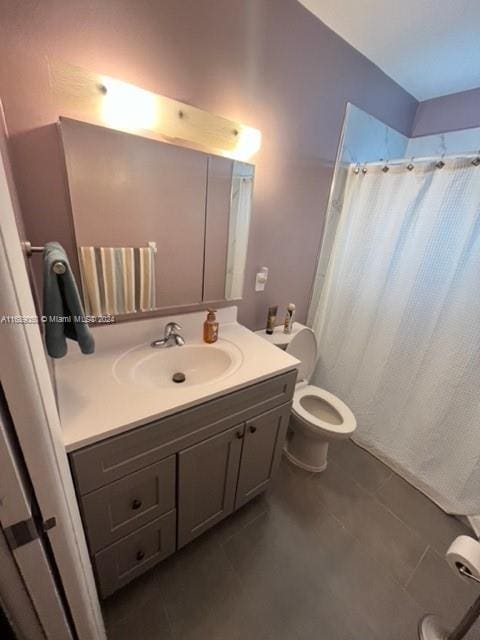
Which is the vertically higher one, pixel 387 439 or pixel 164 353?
pixel 164 353

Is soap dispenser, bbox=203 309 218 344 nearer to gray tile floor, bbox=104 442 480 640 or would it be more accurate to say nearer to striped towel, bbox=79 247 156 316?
striped towel, bbox=79 247 156 316

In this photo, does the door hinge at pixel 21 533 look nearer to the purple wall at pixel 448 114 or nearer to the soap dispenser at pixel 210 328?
the soap dispenser at pixel 210 328

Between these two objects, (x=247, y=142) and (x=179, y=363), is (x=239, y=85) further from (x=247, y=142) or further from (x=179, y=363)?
(x=179, y=363)

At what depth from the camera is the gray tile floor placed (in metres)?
1.02

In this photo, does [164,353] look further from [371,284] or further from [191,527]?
[371,284]

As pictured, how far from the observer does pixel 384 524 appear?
1.41m

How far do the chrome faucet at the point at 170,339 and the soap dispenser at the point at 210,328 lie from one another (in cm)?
12

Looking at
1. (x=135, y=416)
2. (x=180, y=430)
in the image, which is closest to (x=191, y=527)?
(x=180, y=430)

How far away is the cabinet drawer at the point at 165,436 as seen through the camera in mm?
750

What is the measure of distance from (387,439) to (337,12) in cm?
232

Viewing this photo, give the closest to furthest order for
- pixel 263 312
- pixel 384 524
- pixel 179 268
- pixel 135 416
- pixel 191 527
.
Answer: pixel 135 416 → pixel 191 527 → pixel 179 268 → pixel 384 524 → pixel 263 312

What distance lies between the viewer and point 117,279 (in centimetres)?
111

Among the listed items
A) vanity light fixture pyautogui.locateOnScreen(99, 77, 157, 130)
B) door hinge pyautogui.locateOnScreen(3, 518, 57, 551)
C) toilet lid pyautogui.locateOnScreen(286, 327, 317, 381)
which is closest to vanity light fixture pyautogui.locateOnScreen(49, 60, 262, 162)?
vanity light fixture pyautogui.locateOnScreen(99, 77, 157, 130)

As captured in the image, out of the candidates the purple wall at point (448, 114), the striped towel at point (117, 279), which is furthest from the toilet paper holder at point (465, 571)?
the purple wall at point (448, 114)
